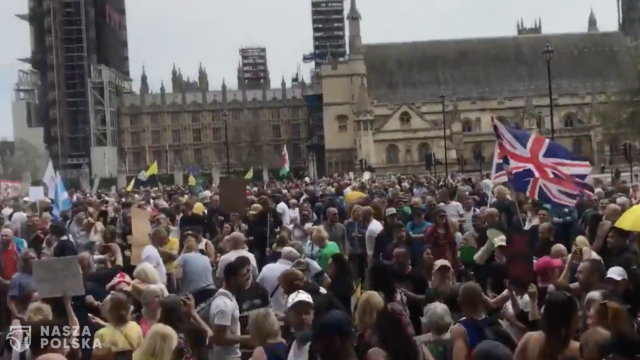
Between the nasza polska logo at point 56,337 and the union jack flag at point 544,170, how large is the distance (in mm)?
6919

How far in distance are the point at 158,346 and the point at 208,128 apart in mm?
116648

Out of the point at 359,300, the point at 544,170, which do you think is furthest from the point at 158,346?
the point at 544,170

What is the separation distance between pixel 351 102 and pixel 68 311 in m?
85.7

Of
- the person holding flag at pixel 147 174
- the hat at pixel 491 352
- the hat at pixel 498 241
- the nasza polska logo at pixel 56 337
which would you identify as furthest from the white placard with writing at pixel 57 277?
A: the person holding flag at pixel 147 174

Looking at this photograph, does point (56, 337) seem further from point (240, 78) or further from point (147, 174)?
point (240, 78)

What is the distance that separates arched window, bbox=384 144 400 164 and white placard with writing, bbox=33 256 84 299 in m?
78.5

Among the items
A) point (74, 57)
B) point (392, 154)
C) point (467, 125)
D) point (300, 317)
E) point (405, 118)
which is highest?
point (74, 57)

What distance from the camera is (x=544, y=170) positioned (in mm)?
13828

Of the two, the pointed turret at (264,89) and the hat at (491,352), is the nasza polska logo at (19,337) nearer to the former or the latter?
the hat at (491,352)

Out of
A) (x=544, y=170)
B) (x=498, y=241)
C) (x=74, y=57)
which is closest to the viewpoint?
(x=498, y=241)

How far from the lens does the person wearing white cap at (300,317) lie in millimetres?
7324

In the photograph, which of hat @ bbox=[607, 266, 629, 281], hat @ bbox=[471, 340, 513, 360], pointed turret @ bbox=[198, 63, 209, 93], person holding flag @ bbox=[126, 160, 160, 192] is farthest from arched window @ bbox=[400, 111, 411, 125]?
hat @ bbox=[471, 340, 513, 360]

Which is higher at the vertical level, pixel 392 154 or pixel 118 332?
pixel 392 154

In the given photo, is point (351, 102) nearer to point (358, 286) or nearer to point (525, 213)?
point (525, 213)
